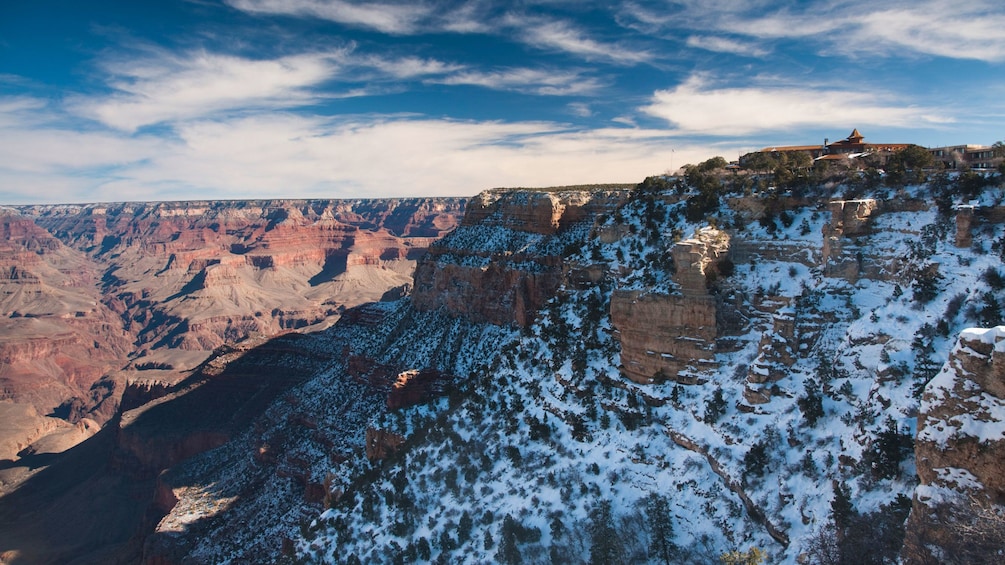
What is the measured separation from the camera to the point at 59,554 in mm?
60281

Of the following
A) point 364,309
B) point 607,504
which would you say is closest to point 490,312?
point 364,309

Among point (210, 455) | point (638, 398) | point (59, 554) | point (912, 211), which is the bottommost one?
point (59, 554)

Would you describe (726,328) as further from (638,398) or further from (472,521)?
(472,521)

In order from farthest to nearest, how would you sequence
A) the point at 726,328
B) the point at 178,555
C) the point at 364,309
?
the point at 364,309
the point at 178,555
the point at 726,328

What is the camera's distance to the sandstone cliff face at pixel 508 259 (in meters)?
52.3

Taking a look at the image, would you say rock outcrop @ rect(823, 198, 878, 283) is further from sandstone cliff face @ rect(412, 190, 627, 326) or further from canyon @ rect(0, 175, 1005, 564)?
sandstone cliff face @ rect(412, 190, 627, 326)

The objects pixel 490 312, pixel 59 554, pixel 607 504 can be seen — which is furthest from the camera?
pixel 59 554

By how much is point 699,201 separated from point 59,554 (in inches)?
2679

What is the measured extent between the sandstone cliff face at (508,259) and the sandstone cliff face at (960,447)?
34.8 meters

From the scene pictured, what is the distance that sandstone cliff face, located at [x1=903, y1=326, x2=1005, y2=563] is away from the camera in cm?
1464

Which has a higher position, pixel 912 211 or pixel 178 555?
pixel 912 211

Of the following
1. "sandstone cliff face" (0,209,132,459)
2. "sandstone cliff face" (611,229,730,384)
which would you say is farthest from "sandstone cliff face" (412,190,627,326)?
"sandstone cliff face" (0,209,132,459)

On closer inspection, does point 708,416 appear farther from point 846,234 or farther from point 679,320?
point 846,234

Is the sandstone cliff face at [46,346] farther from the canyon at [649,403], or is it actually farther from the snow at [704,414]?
the snow at [704,414]
